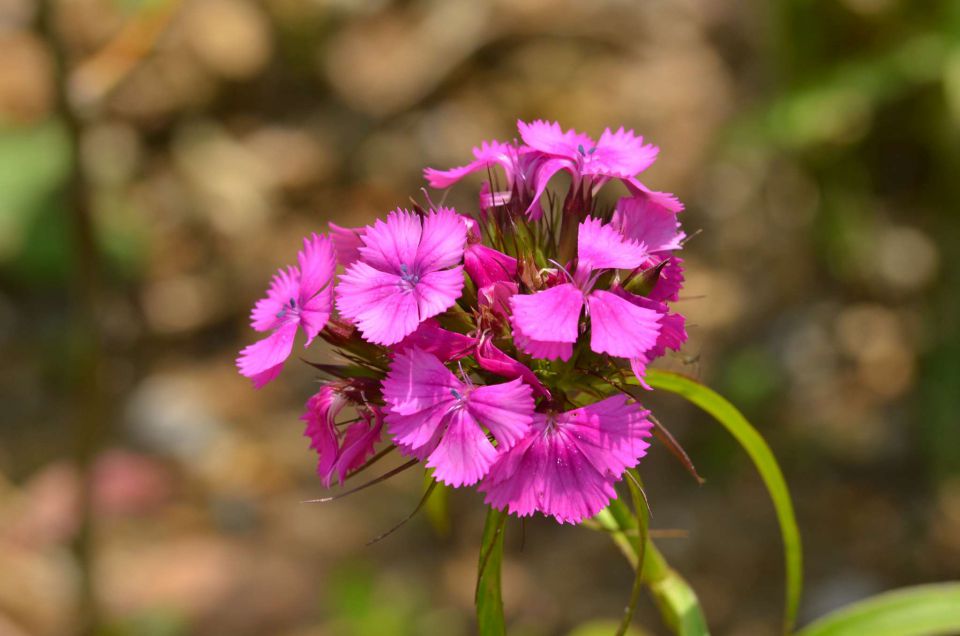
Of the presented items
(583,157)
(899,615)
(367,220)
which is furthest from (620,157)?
(367,220)

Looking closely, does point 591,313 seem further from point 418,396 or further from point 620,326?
point 418,396

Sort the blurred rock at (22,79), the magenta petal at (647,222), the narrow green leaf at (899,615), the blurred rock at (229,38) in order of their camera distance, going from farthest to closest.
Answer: the blurred rock at (229,38), the blurred rock at (22,79), the narrow green leaf at (899,615), the magenta petal at (647,222)

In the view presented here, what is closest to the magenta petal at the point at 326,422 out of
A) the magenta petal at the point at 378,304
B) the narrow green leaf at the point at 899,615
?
the magenta petal at the point at 378,304

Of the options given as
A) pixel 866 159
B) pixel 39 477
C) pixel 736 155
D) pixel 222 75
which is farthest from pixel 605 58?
pixel 39 477

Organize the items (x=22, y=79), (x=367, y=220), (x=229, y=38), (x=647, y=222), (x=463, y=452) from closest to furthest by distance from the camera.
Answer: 1. (x=463, y=452)
2. (x=647, y=222)
3. (x=367, y=220)
4. (x=22, y=79)
5. (x=229, y=38)

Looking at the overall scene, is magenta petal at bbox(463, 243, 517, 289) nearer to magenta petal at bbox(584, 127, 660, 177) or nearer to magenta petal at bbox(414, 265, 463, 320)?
magenta petal at bbox(414, 265, 463, 320)

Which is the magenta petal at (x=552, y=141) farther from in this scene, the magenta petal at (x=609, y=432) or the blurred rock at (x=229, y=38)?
the blurred rock at (x=229, y=38)
